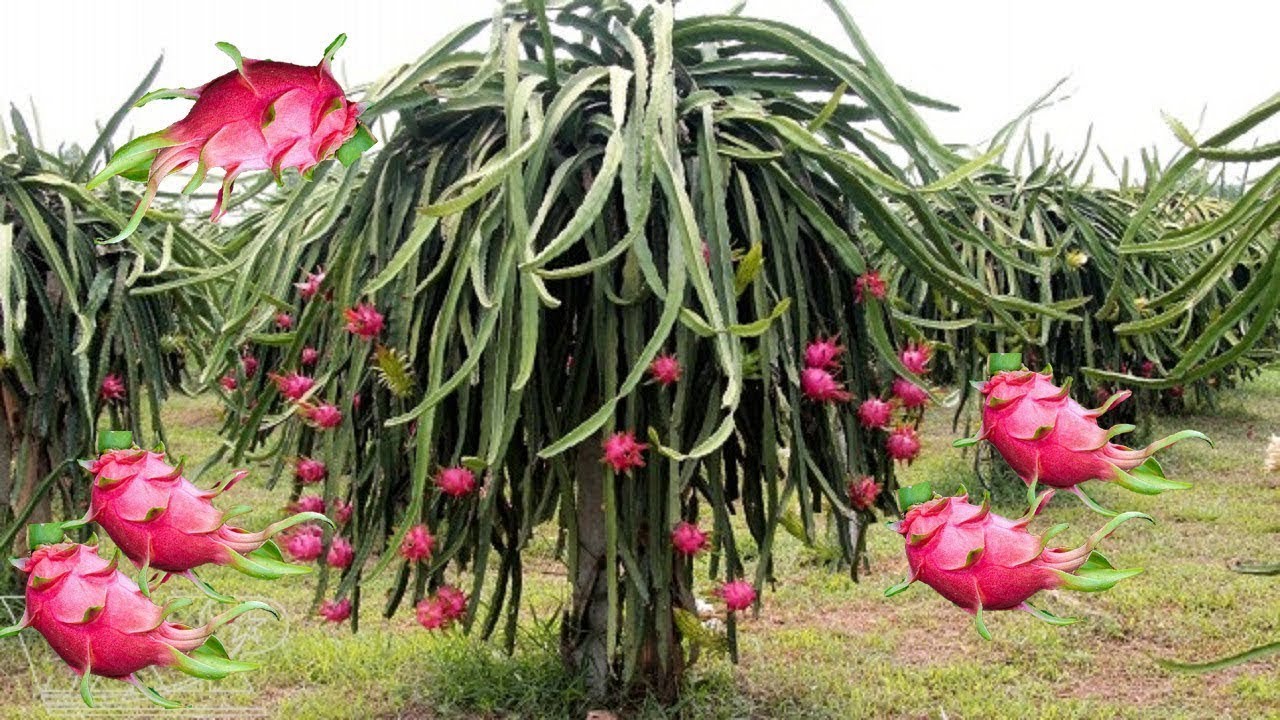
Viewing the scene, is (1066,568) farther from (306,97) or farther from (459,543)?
(459,543)

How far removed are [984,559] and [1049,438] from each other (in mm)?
129

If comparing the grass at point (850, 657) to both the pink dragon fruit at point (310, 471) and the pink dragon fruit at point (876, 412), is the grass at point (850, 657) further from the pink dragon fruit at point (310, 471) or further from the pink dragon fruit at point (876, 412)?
the pink dragon fruit at point (876, 412)

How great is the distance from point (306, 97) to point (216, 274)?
1145 mm

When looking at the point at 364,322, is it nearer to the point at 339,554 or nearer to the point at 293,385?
the point at 293,385

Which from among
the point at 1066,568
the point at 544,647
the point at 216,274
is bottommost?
the point at 544,647

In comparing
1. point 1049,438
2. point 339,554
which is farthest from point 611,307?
point 1049,438

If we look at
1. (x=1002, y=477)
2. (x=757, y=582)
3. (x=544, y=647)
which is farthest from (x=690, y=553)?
(x=1002, y=477)

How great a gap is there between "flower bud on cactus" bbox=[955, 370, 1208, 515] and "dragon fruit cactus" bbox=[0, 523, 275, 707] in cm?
63

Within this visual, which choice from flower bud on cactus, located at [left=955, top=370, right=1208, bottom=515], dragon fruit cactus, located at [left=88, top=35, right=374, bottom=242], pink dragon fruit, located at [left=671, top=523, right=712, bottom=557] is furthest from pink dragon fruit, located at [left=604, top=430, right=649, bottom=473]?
dragon fruit cactus, located at [left=88, top=35, right=374, bottom=242]

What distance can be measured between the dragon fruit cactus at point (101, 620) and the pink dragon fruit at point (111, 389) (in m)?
2.13

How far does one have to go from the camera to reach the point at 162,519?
0.96 m

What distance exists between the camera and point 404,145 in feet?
6.71

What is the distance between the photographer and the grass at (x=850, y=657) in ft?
9.02

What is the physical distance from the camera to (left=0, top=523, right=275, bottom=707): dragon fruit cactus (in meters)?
0.97
